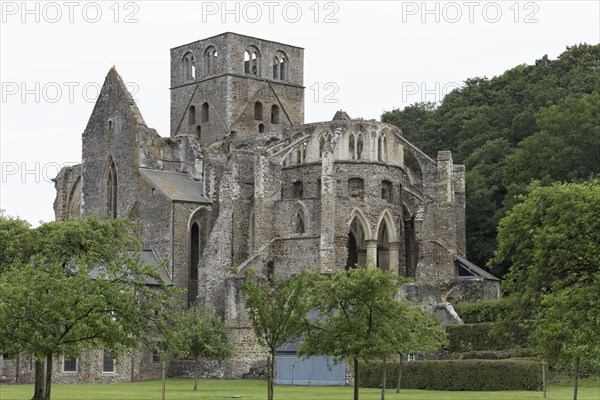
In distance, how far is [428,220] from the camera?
71562mm

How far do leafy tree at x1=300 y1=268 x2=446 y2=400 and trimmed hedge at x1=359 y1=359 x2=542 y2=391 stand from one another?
33.7 feet

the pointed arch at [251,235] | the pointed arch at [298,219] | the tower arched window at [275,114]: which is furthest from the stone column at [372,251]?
the tower arched window at [275,114]

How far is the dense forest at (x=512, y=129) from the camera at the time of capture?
76.6 metres

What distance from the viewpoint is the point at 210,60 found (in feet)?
281

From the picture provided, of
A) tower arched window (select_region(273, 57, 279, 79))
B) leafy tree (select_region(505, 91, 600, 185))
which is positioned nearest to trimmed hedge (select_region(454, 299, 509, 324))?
leafy tree (select_region(505, 91, 600, 185))

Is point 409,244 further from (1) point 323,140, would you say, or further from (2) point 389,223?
(1) point 323,140

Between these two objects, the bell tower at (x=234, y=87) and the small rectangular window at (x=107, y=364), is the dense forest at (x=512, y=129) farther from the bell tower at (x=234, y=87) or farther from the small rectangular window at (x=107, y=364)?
the small rectangular window at (x=107, y=364)

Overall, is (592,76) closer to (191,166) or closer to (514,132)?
(514,132)

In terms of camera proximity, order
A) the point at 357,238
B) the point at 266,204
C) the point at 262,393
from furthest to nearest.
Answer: the point at 357,238
the point at 266,204
the point at 262,393

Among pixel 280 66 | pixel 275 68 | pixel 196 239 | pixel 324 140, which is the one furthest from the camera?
pixel 280 66

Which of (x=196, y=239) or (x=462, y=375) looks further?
(x=196, y=239)

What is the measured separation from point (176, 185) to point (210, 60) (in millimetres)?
13297

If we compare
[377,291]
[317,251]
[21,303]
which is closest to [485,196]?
[317,251]

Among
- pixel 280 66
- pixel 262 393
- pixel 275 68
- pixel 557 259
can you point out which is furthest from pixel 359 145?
pixel 557 259
